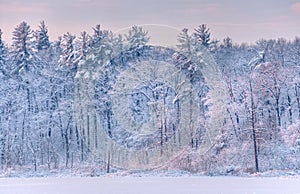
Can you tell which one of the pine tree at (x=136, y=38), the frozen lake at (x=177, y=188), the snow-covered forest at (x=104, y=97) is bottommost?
the frozen lake at (x=177, y=188)

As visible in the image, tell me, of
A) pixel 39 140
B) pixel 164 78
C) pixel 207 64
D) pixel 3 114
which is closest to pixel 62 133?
pixel 39 140

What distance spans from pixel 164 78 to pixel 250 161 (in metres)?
11.8

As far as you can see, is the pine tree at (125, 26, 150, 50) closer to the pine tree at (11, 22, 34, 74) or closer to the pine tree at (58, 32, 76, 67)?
the pine tree at (58, 32, 76, 67)

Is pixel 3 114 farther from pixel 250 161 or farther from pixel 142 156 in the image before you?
pixel 250 161

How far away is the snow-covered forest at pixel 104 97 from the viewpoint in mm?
43250

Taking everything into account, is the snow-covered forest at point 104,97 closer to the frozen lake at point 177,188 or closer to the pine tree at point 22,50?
the pine tree at point 22,50

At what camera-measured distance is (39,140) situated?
48.6 m

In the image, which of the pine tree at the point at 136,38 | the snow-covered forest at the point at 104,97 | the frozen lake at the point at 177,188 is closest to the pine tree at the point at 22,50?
the snow-covered forest at the point at 104,97

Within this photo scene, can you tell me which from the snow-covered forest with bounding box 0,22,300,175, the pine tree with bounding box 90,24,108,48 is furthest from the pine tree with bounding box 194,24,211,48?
the pine tree with bounding box 90,24,108,48

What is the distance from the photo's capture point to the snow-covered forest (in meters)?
43.2

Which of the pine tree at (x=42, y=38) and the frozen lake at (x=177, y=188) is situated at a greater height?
the pine tree at (x=42, y=38)

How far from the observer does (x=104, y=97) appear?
162 feet

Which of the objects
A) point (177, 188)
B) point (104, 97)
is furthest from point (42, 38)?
point (177, 188)

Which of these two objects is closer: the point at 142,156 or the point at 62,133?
the point at 142,156
